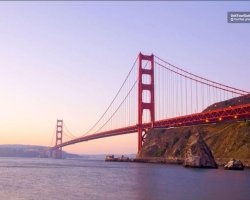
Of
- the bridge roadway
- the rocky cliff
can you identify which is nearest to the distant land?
the rocky cliff

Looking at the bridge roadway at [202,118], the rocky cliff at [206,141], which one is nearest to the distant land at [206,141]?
the rocky cliff at [206,141]

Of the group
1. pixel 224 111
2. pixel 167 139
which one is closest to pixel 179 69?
pixel 167 139

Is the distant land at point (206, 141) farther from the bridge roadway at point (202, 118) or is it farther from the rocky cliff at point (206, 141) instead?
the bridge roadway at point (202, 118)

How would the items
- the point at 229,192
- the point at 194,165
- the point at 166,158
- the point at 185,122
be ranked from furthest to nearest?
1. the point at 166,158
2. the point at 185,122
3. the point at 194,165
4. the point at 229,192

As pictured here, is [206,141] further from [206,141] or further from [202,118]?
[202,118]

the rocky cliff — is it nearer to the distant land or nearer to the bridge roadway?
the distant land

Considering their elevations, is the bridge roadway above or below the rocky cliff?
above

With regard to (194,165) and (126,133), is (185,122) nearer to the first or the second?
(194,165)

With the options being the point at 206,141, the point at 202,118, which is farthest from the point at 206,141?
the point at 202,118
